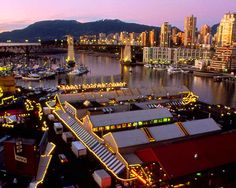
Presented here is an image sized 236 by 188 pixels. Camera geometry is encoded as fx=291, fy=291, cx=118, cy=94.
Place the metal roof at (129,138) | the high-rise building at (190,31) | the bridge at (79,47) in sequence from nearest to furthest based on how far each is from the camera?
the metal roof at (129,138)
the bridge at (79,47)
the high-rise building at (190,31)

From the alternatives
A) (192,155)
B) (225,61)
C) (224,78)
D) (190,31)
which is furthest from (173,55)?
(192,155)

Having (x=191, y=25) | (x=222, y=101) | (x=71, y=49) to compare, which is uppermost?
(x=191, y=25)

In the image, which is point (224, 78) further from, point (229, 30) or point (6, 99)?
point (229, 30)

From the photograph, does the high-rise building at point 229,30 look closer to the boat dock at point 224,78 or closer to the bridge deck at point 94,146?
the boat dock at point 224,78

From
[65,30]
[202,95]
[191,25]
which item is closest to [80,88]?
[202,95]

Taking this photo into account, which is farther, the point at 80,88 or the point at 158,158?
the point at 80,88

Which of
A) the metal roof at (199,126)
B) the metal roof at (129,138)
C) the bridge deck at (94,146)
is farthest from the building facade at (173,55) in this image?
the metal roof at (129,138)

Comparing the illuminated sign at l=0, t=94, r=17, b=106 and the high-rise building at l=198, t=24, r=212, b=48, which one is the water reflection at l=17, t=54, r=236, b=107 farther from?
the high-rise building at l=198, t=24, r=212, b=48

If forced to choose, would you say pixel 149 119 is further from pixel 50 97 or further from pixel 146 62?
pixel 146 62
